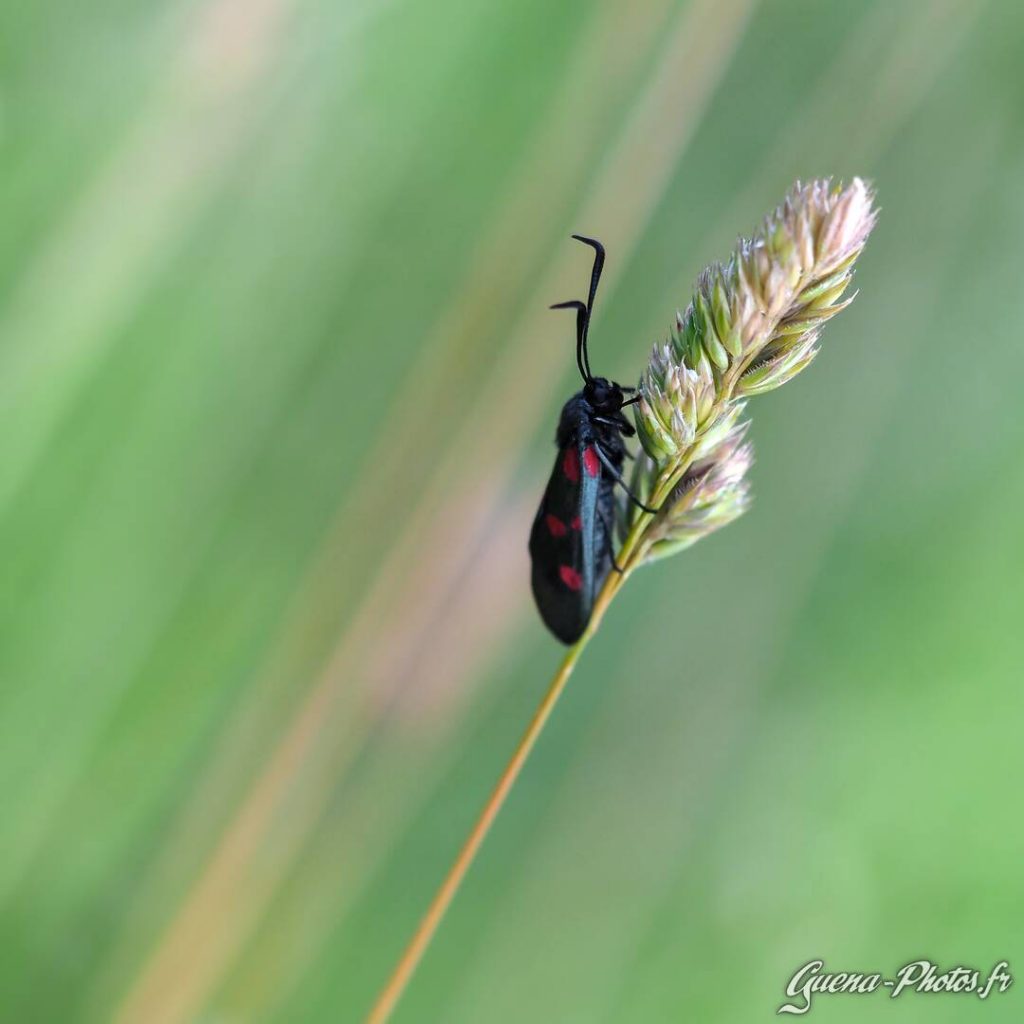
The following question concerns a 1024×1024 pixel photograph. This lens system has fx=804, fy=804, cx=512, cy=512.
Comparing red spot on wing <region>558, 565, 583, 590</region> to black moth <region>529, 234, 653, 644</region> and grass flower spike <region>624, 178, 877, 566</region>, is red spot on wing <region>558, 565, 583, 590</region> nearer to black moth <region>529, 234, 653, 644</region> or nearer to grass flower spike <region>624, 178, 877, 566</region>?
black moth <region>529, 234, 653, 644</region>

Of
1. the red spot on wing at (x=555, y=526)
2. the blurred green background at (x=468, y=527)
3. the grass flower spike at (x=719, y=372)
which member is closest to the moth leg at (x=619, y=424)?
the red spot on wing at (x=555, y=526)

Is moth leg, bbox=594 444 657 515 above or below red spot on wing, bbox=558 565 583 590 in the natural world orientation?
above

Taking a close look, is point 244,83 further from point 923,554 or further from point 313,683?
point 923,554

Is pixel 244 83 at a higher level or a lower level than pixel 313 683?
higher

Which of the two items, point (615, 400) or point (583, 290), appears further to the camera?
point (583, 290)

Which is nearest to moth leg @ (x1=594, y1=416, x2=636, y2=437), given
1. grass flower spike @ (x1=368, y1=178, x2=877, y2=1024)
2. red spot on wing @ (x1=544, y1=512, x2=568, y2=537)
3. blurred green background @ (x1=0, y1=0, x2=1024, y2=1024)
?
red spot on wing @ (x1=544, y1=512, x2=568, y2=537)

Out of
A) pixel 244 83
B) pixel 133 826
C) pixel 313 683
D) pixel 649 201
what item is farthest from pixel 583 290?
pixel 133 826

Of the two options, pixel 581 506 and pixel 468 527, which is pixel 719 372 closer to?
pixel 581 506
